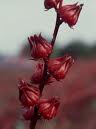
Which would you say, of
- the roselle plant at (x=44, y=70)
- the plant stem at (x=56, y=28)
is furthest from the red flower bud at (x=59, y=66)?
the plant stem at (x=56, y=28)

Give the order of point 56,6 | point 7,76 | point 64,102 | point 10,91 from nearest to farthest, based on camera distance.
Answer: point 56,6, point 64,102, point 10,91, point 7,76

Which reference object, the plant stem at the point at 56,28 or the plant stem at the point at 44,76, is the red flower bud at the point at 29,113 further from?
the plant stem at the point at 56,28

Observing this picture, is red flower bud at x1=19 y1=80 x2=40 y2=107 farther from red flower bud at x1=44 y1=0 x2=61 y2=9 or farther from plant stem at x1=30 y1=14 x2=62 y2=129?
red flower bud at x1=44 y1=0 x2=61 y2=9

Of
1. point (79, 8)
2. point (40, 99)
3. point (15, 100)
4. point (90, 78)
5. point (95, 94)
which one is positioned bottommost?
point (90, 78)

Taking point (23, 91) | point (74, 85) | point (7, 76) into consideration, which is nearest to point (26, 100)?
point (23, 91)

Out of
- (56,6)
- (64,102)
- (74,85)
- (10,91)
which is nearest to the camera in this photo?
(56,6)

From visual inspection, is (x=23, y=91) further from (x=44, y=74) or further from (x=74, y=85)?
(x=74, y=85)
